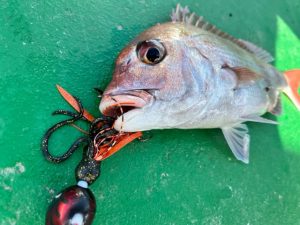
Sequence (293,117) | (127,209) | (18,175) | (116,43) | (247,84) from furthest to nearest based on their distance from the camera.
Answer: (293,117) < (247,84) < (116,43) < (127,209) < (18,175)

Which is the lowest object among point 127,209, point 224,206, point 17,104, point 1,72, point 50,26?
point 224,206

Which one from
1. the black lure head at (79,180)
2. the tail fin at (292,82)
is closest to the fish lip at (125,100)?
the black lure head at (79,180)

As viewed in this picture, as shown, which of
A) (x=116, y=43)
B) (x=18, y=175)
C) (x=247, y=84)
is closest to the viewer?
(x=18, y=175)

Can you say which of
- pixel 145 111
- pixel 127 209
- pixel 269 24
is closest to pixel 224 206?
pixel 127 209

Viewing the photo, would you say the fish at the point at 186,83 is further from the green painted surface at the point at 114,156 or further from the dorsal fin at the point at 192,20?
the green painted surface at the point at 114,156

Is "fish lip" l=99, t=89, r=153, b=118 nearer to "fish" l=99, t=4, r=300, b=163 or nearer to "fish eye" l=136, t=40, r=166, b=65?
"fish" l=99, t=4, r=300, b=163

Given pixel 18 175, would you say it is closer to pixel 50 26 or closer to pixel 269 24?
pixel 50 26

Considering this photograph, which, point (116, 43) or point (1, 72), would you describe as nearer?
point (1, 72)
